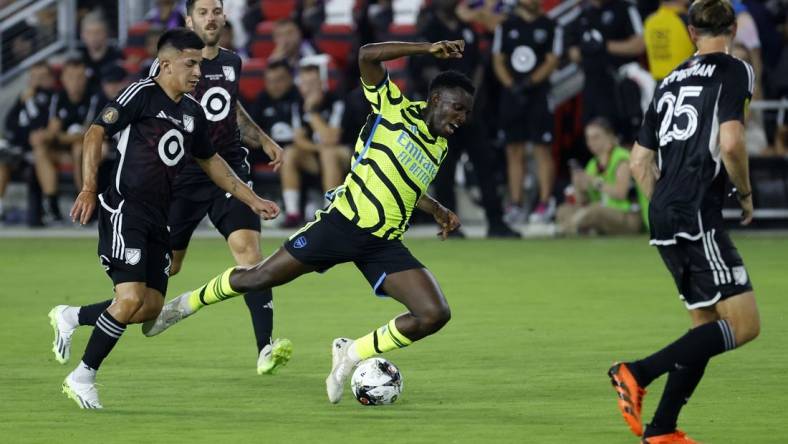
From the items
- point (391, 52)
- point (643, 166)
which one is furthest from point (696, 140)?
point (391, 52)

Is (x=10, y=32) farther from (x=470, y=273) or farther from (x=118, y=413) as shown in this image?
(x=118, y=413)

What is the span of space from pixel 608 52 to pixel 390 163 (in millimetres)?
10463

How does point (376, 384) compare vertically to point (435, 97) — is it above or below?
below

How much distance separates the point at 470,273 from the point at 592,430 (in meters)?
7.18

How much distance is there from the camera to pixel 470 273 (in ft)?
47.3

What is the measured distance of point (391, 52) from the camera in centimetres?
787

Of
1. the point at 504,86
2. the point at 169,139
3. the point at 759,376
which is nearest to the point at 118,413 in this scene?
the point at 169,139

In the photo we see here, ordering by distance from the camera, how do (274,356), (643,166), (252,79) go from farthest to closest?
(252,79) < (274,356) < (643,166)

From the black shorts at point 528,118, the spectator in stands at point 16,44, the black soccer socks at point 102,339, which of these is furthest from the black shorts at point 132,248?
the spectator in stands at point 16,44

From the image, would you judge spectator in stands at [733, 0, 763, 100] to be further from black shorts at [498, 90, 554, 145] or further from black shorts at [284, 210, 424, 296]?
black shorts at [284, 210, 424, 296]

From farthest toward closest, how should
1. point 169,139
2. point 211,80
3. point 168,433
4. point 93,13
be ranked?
point 93,13
point 211,80
point 169,139
point 168,433

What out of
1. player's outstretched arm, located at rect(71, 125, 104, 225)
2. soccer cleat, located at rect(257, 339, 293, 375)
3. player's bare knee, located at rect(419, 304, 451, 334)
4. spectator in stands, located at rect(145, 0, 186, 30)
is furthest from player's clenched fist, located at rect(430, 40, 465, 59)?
spectator in stands, located at rect(145, 0, 186, 30)

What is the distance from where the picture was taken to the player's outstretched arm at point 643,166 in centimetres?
715

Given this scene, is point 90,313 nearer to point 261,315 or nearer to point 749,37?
point 261,315
